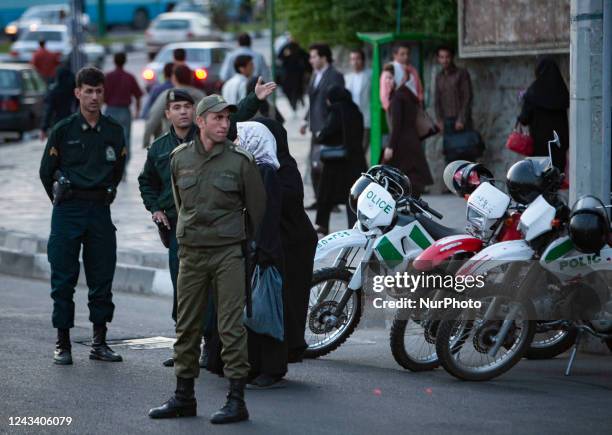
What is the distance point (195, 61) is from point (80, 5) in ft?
52.2

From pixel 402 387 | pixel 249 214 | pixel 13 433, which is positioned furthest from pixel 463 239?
pixel 13 433

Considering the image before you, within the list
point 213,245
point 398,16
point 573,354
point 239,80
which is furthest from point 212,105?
point 398,16

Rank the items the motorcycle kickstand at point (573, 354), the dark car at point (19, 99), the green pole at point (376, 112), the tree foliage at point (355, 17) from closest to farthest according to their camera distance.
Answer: the motorcycle kickstand at point (573, 354) → the green pole at point (376, 112) → the tree foliage at point (355, 17) → the dark car at point (19, 99)

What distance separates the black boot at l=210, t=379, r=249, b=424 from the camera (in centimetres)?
689

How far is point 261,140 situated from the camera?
25.8ft

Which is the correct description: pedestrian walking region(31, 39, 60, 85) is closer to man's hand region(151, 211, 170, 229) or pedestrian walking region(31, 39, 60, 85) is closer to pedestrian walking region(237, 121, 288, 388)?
man's hand region(151, 211, 170, 229)

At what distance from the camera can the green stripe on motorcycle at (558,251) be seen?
27.1 ft

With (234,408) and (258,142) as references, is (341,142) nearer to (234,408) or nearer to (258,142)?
(258,142)

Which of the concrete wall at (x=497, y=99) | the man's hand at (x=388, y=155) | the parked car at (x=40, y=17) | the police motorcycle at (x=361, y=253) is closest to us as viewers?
the police motorcycle at (x=361, y=253)

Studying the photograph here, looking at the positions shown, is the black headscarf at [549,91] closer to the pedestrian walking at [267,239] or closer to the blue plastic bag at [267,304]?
the pedestrian walking at [267,239]

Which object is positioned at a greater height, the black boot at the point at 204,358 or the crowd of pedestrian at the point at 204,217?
the crowd of pedestrian at the point at 204,217

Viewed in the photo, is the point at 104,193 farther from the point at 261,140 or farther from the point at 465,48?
the point at 465,48

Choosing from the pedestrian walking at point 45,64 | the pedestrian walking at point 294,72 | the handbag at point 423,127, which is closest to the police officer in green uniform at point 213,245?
the handbag at point 423,127

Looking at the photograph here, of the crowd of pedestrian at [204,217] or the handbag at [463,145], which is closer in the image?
the crowd of pedestrian at [204,217]
